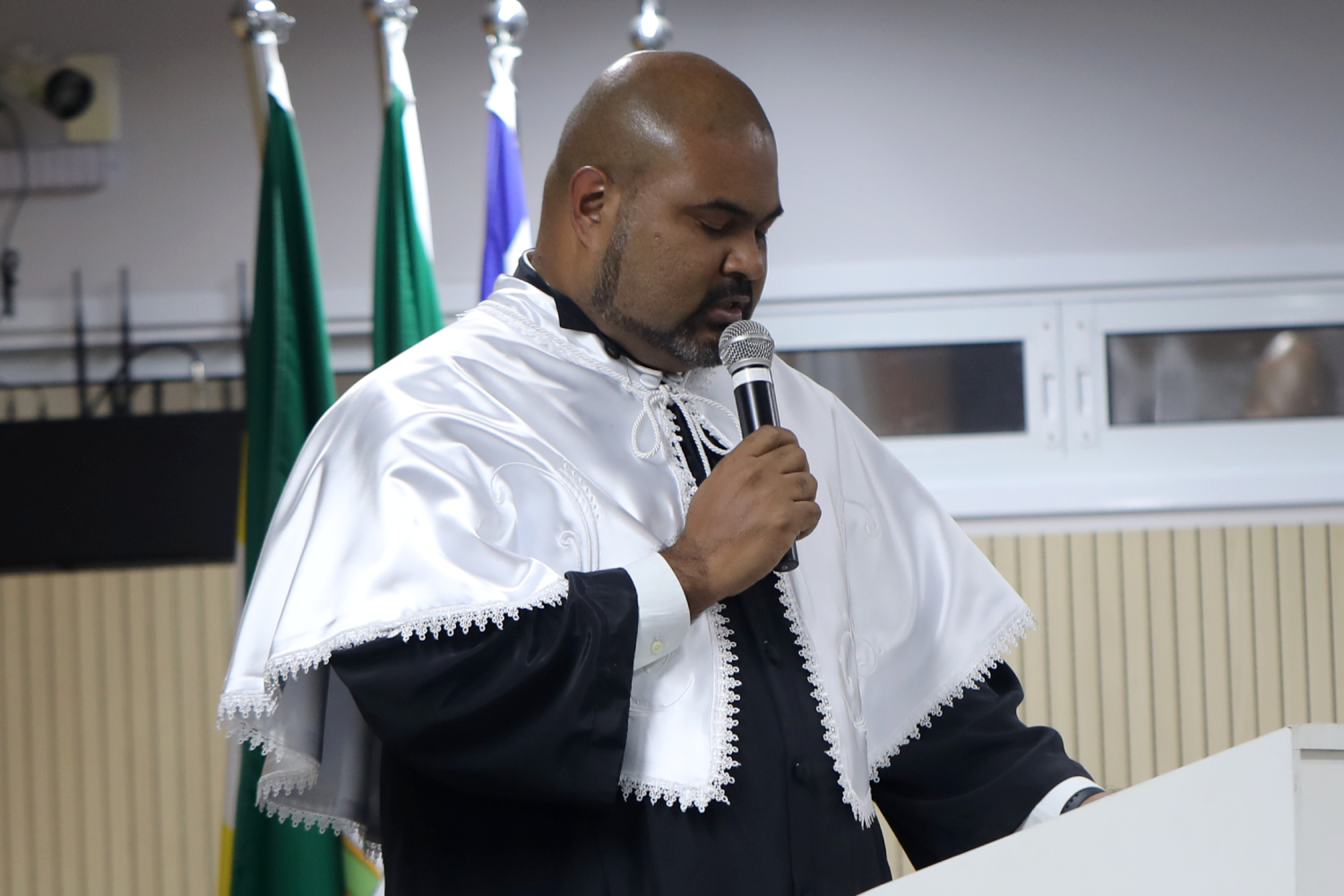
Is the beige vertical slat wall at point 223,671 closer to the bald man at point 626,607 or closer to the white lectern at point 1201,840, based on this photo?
the bald man at point 626,607

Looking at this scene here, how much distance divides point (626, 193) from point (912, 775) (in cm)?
73

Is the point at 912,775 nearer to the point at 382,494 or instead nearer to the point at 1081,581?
the point at 382,494

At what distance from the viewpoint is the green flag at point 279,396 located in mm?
2230

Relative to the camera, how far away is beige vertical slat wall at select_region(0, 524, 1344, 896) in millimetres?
2941

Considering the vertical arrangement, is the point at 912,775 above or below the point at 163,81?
below

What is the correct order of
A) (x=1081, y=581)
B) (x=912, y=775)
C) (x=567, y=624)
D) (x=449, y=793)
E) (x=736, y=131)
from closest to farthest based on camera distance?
(x=567, y=624) → (x=449, y=793) → (x=736, y=131) → (x=912, y=775) → (x=1081, y=581)

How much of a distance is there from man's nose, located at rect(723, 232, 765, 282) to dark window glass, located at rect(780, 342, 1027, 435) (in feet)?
5.83

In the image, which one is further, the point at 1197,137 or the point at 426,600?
the point at 1197,137

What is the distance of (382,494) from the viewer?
1211 mm

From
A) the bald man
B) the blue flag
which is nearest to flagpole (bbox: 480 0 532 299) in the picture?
the blue flag

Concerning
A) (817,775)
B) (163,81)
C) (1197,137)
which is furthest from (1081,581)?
(163,81)

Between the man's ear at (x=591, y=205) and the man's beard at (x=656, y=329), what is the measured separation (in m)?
0.02

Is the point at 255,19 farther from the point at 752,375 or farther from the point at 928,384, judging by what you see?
the point at 928,384

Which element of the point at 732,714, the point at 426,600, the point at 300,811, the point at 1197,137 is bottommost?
the point at 300,811
